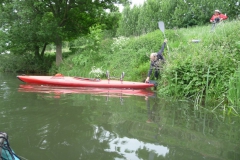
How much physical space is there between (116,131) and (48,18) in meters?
11.9

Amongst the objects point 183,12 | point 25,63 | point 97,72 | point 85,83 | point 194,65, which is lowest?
point 85,83

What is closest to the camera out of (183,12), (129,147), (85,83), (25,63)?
(129,147)

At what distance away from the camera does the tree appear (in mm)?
13820

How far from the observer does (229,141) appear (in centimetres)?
335

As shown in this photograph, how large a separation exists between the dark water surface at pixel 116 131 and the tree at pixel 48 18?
30.5ft

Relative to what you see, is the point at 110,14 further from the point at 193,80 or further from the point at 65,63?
the point at 193,80

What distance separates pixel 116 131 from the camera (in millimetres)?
3719

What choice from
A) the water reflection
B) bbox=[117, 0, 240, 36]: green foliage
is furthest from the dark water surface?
bbox=[117, 0, 240, 36]: green foliage

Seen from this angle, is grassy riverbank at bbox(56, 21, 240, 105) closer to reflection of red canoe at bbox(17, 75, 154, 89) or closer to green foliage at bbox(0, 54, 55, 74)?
reflection of red canoe at bbox(17, 75, 154, 89)

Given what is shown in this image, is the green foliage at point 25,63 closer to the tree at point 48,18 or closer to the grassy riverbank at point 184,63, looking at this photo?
the tree at point 48,18

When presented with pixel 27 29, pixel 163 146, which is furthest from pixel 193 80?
pixel 27 29

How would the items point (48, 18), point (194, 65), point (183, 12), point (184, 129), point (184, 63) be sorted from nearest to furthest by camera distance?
1. point (184, 129)
2. point (194, 65)
3. point (184, 63)
4. point (48, 18)
5. point (183, 12)

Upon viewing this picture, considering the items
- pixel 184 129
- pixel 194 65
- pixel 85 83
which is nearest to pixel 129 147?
pixel 184 129

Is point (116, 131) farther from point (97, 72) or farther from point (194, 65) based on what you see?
point (97, 72)
